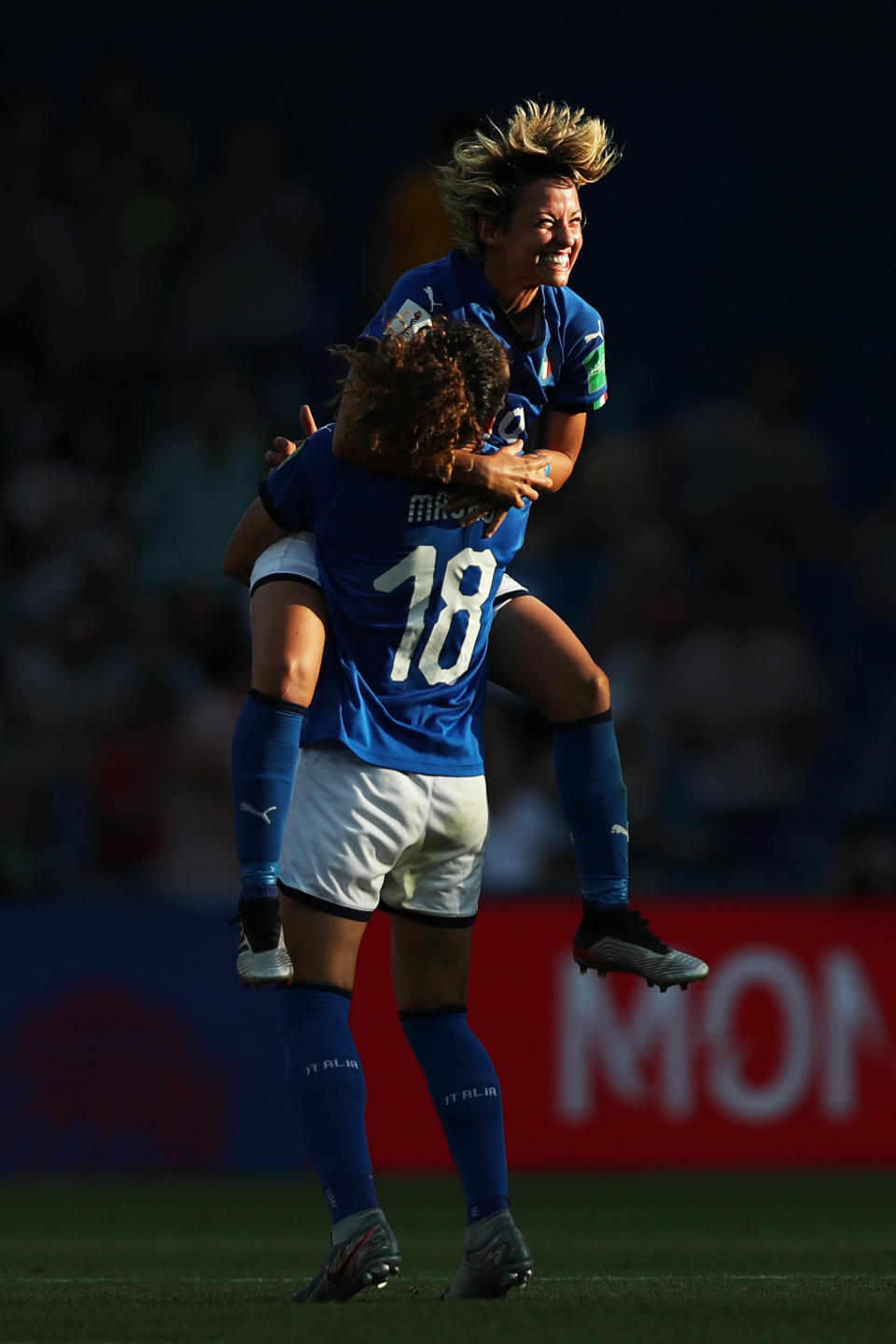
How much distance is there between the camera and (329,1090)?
445cm

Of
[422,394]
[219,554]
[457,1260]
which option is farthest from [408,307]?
[219,554]

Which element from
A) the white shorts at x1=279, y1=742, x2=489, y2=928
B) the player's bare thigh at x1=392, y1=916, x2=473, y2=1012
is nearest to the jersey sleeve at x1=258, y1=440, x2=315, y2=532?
the white shorts at x1=279, y1=742, x2=489, y2=928

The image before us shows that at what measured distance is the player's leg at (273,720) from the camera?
4426 mm

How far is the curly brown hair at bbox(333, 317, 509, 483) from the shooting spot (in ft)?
14.2

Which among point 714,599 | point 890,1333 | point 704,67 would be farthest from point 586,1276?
point 704,67

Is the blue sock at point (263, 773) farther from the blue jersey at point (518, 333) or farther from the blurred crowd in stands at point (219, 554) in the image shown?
the blurred crowd in stands at point (219, 554)

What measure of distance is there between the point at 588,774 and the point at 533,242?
112cm

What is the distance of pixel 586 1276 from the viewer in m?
5.07

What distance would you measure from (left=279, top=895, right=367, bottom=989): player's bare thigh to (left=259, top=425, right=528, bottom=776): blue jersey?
12.8 inches

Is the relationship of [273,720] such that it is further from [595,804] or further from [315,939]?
[595,804]

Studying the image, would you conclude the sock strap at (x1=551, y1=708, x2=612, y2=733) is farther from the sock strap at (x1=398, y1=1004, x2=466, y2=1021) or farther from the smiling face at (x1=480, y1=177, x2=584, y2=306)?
the smiling face at (x1=480, y1=177, x2=584, y2=306)

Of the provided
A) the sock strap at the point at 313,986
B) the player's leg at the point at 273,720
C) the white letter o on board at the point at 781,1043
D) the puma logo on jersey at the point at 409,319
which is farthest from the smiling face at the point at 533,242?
the white letter o on board at the point at 781,1043

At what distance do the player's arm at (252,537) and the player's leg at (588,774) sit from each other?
51cm

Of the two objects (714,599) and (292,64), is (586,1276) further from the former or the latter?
(292,64)
